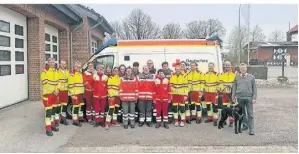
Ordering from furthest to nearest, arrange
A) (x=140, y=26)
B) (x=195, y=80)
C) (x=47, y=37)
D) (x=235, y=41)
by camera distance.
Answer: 1. (x=140, y=26)
2. (x=235, y=41)
3. (x=47, y=37)
4. (x=195, y=80)

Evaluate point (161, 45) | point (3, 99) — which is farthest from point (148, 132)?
point (3, 99)

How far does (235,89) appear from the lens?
6.52 m

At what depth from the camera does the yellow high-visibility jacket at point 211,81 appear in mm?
7090

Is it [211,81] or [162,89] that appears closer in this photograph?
[162,89]

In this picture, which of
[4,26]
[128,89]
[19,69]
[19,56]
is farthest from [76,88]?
[19,56]

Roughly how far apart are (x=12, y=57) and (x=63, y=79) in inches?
152

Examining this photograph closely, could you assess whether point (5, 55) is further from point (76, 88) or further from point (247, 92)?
point (247, 92)

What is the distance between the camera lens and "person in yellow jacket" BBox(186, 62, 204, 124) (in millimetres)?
7113

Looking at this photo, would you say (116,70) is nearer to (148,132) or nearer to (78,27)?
(148,132)

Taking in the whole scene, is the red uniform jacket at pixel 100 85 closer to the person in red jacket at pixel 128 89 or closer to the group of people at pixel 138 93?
the group of people at pixel 138 93

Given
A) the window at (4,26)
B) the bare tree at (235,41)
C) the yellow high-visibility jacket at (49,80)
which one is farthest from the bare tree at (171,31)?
the yellow high-visibility jacket at (49,80)

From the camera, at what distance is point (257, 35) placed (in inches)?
2031

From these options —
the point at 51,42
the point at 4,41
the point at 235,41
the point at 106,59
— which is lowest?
the point at 106,59

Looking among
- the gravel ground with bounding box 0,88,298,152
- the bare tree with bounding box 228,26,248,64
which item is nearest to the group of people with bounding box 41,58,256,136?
the gravel ground with bounding box 0,88,298,152
